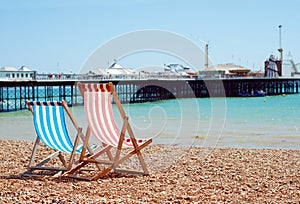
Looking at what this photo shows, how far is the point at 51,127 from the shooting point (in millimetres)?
4266

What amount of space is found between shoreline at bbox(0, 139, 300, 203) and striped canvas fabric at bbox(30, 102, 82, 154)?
306 millimetres

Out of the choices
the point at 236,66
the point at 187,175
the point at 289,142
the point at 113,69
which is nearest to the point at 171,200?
the point at 187,175

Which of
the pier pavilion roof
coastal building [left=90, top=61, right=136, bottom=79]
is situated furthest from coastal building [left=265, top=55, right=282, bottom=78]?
the pier pavilion roof

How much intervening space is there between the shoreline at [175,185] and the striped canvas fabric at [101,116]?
37cm

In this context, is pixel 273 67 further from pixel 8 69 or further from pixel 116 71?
pixel 8 69

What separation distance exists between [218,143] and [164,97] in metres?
29.8

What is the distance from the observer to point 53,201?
3.22 metres

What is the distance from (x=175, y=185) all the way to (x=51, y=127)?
Answer: 1.20 m

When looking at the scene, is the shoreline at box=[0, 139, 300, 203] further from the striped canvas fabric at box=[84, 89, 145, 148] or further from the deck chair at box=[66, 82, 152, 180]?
the striped canvas fabric at box=[84, 89, 145, 148]

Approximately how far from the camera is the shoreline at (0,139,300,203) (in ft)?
11.1

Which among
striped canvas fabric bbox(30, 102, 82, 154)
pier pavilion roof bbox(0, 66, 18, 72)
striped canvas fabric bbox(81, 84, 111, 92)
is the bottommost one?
striped canvas fabric bbox(30, 102, 82, 154)

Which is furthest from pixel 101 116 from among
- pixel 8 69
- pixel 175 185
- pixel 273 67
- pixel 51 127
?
pixel 273 67

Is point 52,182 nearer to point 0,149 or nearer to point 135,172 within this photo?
point 135,172

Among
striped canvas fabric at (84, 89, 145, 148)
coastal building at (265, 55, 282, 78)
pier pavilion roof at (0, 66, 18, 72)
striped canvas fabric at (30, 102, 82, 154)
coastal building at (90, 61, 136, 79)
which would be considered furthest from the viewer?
coastal building at (265, 55, 282, 78)
